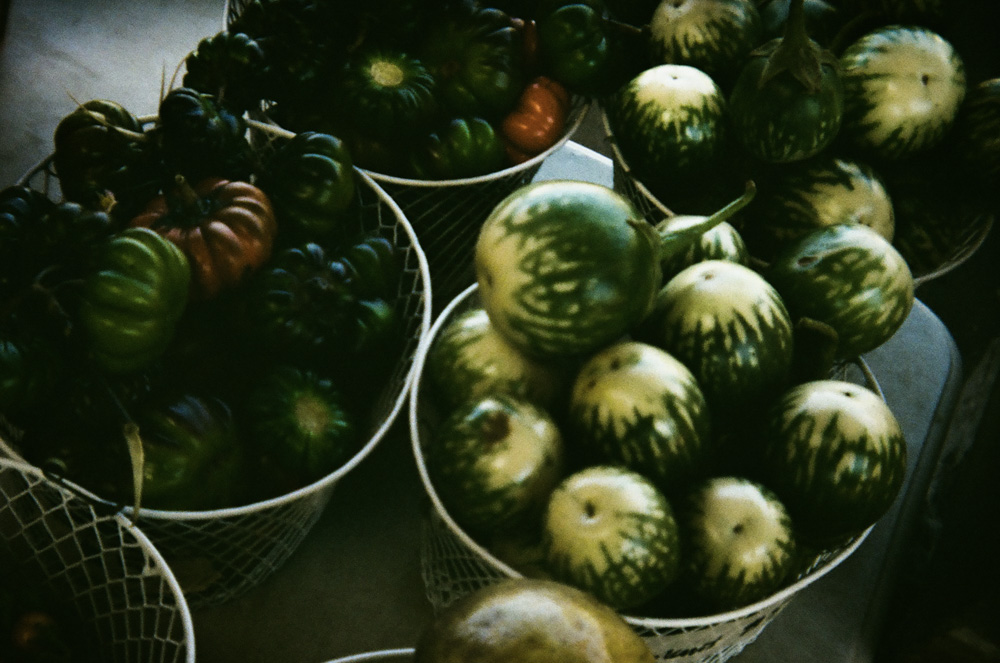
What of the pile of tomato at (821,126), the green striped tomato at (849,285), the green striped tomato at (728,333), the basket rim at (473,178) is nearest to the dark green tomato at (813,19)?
the pile of tomato at (821,126)

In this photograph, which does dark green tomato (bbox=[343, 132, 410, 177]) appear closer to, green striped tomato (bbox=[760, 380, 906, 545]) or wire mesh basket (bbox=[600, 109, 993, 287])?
wire mesh basket (bbox=[600, 109, 993, 287])

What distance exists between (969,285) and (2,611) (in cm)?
138

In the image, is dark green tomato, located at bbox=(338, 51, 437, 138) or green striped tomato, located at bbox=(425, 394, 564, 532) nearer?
green striped tomato, located at bbox=(425, 394, 564, 532)

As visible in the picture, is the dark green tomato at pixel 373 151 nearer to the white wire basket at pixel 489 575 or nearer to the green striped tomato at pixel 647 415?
the white wire basket at pixel 489 575

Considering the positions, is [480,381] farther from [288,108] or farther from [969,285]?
[969,285]

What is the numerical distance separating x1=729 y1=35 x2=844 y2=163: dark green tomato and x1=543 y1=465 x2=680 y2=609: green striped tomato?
0.47m

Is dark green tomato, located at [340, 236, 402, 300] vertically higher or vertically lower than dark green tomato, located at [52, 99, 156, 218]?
lower

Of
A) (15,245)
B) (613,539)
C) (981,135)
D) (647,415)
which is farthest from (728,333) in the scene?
(15,245)

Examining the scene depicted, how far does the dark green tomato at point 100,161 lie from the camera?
0.79 m

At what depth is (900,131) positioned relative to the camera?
0.91m

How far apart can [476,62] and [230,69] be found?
1.07 ft

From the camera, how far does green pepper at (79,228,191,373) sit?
25.0 inches

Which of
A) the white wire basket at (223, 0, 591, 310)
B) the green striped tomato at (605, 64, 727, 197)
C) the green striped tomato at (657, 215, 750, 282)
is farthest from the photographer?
the white wire basket at (223, 0, 591, 310)

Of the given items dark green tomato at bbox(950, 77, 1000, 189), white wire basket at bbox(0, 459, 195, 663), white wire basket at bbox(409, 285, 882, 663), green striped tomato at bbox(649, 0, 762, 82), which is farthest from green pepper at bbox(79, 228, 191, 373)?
dark green tomato at bbox(950, 77, 1000, 189)
